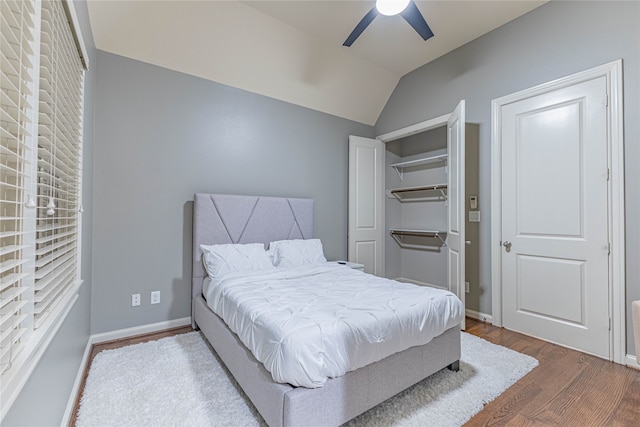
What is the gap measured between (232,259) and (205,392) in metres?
1.17

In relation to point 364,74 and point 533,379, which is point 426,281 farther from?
point 364,74

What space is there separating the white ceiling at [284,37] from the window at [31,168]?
102cm

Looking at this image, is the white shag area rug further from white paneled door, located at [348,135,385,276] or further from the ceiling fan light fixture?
the ceiling fan light fixture

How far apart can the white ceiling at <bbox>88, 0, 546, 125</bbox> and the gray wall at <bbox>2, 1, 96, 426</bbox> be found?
402 mm

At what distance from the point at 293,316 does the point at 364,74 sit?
11.7ft

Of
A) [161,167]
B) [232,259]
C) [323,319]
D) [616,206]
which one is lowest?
[323,319]

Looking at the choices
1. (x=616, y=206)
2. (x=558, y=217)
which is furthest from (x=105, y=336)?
(x=616, y=206)

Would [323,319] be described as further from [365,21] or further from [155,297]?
[365,21]

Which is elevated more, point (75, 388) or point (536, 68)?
point (536, 68)

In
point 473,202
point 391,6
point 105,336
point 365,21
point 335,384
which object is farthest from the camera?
point 473,202

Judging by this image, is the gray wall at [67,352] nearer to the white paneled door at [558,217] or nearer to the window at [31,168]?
the window at [31,168]

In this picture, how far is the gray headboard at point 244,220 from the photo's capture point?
2950 mm

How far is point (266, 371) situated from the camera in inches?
61.1

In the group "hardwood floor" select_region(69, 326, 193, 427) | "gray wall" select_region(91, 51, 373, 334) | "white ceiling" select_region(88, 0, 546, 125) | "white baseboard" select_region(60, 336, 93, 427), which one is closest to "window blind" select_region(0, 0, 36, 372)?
"white baseboard" select_region(60, 336, 93, 427)
